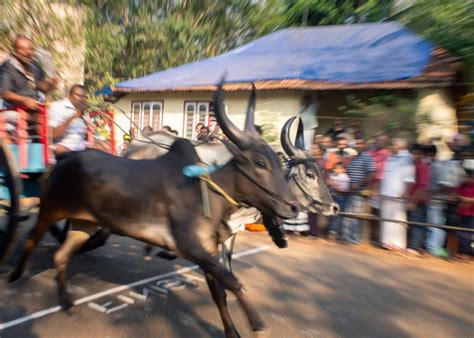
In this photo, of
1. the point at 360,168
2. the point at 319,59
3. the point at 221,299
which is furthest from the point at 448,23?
the point at 319,59

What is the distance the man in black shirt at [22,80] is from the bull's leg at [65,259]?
1524 mm

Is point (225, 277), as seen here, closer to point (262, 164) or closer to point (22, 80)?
point (262, 164)

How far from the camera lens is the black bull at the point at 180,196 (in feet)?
12.3

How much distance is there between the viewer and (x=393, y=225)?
300 inches

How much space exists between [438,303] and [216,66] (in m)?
10.8

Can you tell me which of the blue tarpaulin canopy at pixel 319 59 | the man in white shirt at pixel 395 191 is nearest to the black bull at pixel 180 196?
the man in white shirt at pixel 395 191

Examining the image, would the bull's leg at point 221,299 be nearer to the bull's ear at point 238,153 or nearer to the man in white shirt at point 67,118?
the bull's ear at point 238,153

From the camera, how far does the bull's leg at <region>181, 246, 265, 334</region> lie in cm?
350

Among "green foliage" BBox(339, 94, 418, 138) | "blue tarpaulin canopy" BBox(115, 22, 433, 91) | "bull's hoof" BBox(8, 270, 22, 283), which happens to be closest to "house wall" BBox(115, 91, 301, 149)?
"blue tarpaulin canopy" BBox(115, 22, 433, 91)

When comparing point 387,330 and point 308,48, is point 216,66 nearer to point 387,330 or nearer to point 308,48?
point 308,48

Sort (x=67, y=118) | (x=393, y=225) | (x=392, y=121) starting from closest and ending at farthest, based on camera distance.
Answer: (x=67, y=118)
(x=393, y=225)
(x=392, y=121)

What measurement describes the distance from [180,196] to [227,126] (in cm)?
70

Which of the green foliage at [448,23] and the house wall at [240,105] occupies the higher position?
the green foliage at [448,23]

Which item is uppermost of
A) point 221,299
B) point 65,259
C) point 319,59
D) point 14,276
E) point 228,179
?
point 319,59
